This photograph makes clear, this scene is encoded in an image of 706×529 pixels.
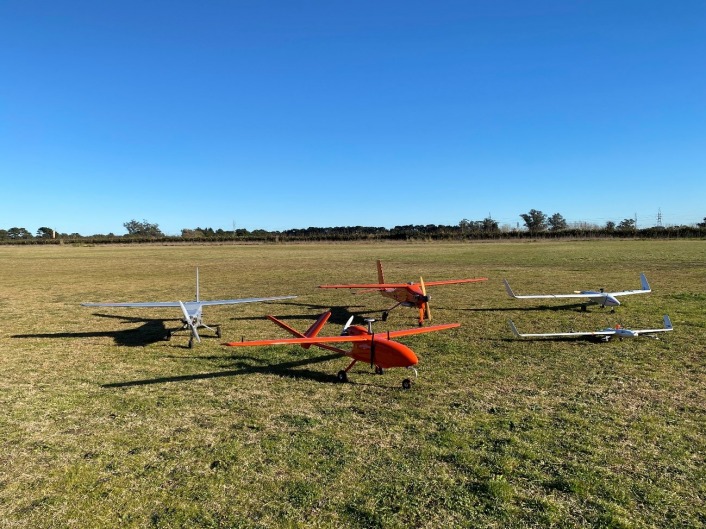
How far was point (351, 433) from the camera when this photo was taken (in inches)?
229

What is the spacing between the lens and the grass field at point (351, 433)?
422 centimetres

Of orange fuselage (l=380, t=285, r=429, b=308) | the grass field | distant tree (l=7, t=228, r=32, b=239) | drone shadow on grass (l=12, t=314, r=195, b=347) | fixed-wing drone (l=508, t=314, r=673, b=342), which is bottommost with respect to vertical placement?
the grass field

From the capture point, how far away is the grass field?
4.22m

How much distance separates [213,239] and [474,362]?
103 meters

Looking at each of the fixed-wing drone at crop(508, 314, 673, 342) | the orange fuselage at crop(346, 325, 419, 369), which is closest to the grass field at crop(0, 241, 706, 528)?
the fixed-wing drone at crop(508, 314, 673, 342)

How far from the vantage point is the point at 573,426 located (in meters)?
5.92

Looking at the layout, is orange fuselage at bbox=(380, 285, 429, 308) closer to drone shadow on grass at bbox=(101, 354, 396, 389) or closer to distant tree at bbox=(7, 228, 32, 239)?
drone shadow on grass at bbox=(101, 354, 396, 389)

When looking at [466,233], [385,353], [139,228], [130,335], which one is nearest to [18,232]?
[139,228]

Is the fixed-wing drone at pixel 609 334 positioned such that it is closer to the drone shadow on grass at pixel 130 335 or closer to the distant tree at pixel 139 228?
the drone shadow on grass at pixel 130 335

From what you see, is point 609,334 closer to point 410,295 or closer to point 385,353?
point 410,295

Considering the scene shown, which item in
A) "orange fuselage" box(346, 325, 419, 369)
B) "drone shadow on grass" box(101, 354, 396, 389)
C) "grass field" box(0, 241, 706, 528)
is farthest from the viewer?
"drone shadow on grass" box(101, 354, 396, 389)

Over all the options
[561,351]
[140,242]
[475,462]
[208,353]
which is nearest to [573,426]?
[475,462]

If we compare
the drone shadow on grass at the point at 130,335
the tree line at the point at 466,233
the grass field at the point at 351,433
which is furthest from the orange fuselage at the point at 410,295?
the tree line at the point at 466,233

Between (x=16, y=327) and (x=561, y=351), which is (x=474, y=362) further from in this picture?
(x=16, y=327)
